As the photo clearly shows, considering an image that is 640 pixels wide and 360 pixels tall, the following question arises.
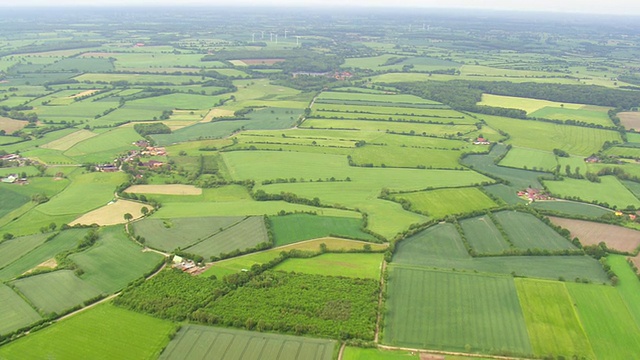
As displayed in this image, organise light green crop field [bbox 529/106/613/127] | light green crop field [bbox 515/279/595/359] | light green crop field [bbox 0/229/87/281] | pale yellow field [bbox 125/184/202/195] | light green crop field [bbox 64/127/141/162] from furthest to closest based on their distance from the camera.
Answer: light green crop field [bbox 529/106/613/127], light green crop field [bbox 64/127/141/162], pale yellow field [bbox 125/184/202/195], light green crop field [bbox 0/229/87/281], light green crop field [bbox 515/279/595/359]

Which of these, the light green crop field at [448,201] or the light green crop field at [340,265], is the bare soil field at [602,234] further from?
the light green crop field at [340,265]

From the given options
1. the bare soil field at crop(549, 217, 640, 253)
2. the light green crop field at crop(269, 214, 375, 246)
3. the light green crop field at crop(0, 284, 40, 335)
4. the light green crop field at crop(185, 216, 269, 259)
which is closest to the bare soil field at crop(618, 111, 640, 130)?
the bare soil field at crop(549, 217, 640, 253)

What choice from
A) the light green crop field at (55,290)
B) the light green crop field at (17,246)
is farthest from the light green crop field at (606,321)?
the light green crop field at (17,246)

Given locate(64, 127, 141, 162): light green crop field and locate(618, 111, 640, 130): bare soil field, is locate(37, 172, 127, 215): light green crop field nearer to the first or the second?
locate(64, 127, 141, 162): light green crop field

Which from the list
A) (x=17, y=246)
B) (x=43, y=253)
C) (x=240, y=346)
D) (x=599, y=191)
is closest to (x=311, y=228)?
(x=240, y=346)

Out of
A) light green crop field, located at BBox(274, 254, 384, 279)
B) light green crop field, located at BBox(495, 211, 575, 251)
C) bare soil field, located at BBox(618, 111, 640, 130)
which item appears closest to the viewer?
light green crop field, located at BBox(274, 254, 384, 279)

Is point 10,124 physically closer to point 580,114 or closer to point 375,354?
point 375,354
